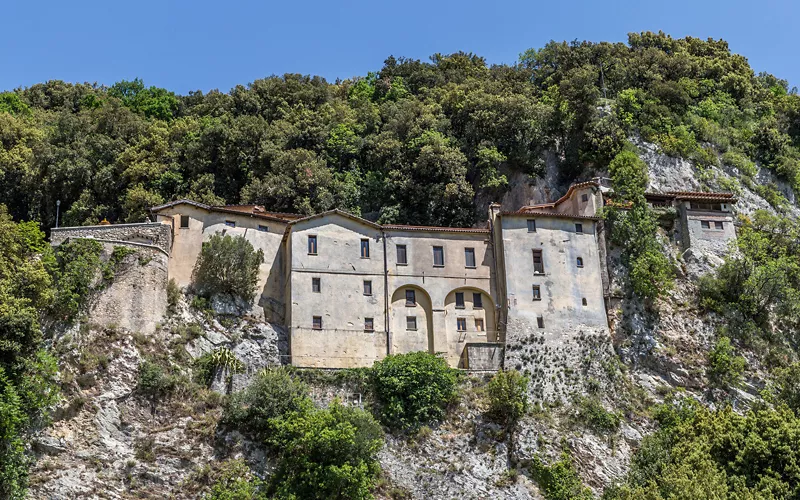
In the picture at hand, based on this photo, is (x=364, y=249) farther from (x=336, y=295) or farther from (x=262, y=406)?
(x=262, y=406)

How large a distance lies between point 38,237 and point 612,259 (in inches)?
1232

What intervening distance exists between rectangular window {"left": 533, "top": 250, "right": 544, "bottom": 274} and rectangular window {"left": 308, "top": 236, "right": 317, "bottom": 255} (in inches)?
476

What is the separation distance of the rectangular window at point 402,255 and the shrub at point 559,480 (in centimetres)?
1353

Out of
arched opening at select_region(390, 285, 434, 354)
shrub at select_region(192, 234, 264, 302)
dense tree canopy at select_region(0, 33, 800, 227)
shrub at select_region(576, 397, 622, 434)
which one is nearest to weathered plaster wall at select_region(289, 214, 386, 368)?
arched opening at select_region(390, 285, 434, 354)

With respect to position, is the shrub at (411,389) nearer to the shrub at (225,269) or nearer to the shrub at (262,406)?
the shrub at (262,406)

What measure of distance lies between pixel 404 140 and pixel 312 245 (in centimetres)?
1844

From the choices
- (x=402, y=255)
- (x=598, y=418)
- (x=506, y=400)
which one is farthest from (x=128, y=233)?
(x=598, y=418)

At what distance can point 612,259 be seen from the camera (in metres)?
54.6

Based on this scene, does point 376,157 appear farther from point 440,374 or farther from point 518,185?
point 440,374

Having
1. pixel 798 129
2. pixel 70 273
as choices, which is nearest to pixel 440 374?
pixel 70 273

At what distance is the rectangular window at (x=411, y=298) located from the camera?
171 feet

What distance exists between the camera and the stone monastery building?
164 feet

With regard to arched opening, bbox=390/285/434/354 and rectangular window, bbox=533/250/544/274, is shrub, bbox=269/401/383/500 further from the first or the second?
rectangular window, bbox=533/250/544/274

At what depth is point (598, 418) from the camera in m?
47.5
